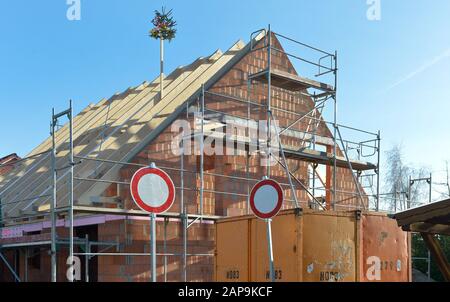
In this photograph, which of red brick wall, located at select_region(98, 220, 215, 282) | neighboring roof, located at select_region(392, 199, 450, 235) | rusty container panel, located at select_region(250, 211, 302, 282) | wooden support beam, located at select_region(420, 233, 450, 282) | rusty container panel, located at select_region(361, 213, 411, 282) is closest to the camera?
neighboring roof, located at select_region(392, 199, 450, 235)

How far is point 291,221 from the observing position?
8922 mm

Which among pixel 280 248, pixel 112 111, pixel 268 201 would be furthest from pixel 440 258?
pixel 112 111

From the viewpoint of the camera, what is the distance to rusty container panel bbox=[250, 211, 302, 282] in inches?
346

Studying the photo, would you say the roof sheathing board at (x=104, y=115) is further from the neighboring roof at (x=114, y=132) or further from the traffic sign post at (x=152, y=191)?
the traffic sign post at (x=152, y=191)

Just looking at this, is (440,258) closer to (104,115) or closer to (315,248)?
(315,248)

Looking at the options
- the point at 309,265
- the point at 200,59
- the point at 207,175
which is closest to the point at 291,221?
the point at 309,265

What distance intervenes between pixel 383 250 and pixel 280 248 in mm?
2075

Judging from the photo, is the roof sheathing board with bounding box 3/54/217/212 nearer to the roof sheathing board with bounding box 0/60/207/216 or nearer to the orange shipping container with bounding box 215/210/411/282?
the roof sheathing board with bounding box 0/60/207/216

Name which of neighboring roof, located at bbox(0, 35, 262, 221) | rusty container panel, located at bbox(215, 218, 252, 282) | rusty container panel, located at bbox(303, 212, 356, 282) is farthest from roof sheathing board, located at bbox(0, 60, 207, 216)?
rusty container panel, located at bbox(303, 212, 356, 282)

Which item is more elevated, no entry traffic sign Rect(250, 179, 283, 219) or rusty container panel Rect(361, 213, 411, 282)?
no entry traffic sign Rect(250, 179, 283, 219)

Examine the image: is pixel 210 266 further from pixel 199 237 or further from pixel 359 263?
pixel 359 263

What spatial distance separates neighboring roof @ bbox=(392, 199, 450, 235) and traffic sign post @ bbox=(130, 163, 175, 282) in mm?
3120

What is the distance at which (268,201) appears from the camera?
22.9ft

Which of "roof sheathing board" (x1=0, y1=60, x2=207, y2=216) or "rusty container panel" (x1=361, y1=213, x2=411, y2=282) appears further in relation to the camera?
"roof sheathing board" (x1=0, y1=60, x2=207, y2=216)
